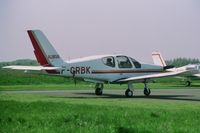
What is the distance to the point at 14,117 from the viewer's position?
12227 millimetres

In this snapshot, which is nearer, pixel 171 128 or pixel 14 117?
pixel 171 128

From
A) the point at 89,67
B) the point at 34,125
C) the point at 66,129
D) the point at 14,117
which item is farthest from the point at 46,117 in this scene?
the point at 89,67

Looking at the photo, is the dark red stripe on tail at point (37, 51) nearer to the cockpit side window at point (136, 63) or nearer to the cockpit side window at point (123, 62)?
the cockpit side window at point (123, 62)

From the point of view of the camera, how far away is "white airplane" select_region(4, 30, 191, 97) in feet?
91.7

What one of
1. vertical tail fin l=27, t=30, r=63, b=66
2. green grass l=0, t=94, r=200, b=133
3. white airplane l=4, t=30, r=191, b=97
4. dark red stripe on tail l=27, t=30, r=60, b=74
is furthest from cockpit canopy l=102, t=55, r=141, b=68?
green grass l=0, t=94, r=200, b=133

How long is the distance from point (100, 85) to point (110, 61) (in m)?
1.96

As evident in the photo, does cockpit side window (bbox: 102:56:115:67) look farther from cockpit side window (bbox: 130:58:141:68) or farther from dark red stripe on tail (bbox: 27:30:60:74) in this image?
dark red stripe on tail (bbox: 27:30:60:74)

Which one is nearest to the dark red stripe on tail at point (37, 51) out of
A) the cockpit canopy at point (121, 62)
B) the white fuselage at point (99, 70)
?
the white fuselage at point (99, 70)

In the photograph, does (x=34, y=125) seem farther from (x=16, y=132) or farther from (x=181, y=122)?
(x=181, y=122)

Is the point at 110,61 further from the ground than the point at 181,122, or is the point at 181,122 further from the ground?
the point at 110,61

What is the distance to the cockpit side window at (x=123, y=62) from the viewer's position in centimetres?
2898

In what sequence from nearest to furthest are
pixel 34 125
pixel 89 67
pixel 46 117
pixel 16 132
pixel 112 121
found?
pixel 16 132
pixel 34 125
pixel 112 121
pixel 46 117
pixel 89 67

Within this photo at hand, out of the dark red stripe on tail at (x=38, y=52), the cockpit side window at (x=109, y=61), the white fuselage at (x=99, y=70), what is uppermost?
the dark red stripe on tail at (x=38, y=52)

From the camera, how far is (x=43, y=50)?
97.8ft
